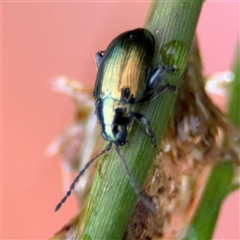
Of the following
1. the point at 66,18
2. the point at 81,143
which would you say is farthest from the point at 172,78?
the point at 66,18

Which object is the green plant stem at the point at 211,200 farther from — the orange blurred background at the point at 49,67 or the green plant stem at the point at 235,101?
the orange blurred background at the point at 49,67

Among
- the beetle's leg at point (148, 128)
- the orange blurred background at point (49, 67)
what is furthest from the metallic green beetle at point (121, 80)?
the orange blurred background at point (49, 67)

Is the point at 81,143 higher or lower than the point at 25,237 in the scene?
higher

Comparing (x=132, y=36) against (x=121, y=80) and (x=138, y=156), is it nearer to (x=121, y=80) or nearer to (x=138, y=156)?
(x=121, y=80)

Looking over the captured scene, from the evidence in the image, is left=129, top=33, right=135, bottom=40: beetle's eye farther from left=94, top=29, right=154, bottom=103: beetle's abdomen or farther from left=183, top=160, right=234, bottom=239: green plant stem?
left=183, top=160, right=234, bottom=239: green plant stem

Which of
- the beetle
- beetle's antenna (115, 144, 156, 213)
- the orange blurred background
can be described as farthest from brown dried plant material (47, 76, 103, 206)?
the orange blurred background

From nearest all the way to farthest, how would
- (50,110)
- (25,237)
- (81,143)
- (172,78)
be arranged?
1. (172,78)
2. (81,143)
3. (25,237)
4. (50,110)

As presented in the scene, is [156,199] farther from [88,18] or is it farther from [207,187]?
[88,18]
